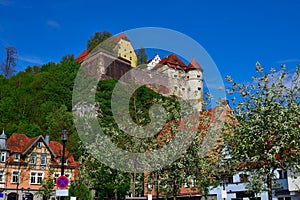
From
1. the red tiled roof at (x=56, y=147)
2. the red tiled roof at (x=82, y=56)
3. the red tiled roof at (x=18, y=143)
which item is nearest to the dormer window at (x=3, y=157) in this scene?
the red tiled roof at (x=18, y=143)

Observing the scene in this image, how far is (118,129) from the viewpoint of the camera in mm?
32219

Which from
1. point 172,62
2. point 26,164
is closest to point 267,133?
point 26,164

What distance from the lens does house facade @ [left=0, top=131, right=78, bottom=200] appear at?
51.1m

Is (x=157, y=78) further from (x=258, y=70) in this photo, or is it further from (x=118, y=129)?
(x=258, y=70)

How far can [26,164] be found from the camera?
5172cm

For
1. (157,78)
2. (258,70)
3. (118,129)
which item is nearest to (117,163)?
(118,129)

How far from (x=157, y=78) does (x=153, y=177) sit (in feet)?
194

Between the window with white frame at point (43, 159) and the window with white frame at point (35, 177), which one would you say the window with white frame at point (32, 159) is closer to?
the window with white frame at point (43, 159)

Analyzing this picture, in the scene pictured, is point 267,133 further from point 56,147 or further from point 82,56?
point 82,56

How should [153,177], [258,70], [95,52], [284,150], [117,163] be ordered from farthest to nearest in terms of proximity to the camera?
[95,52] → [117,163] → [153,177] → [258,70] → [284,150]

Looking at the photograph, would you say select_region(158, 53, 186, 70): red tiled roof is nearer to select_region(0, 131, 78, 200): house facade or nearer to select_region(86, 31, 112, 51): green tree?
select_region(86, 31, 112, 51): green tree

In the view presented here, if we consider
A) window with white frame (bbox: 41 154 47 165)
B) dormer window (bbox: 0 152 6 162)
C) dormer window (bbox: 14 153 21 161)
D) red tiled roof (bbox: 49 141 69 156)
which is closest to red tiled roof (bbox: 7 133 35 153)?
dormer window (bbox: 14 153 21 161)

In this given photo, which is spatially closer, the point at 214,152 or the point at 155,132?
the point at 214,152

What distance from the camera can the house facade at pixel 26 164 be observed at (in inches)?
2013
